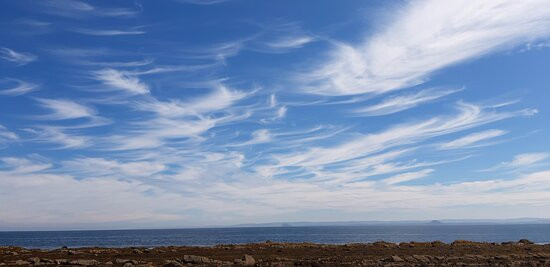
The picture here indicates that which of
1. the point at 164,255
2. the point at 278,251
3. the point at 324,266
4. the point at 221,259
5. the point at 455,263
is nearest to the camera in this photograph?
the point at 324,266

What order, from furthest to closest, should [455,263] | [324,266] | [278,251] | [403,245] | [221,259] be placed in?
1. [403,245]
2. [278,251]
3. [221,259]
4. [455,263]
5. [324,266]

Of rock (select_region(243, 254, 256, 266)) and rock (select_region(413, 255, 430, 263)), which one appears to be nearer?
rock (select_region(243, 254, 256, 266))

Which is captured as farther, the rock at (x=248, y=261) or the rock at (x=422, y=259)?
the rock at (x=422, y=259)

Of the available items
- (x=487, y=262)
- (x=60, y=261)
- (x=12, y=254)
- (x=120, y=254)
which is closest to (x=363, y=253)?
(x=487, y=262)

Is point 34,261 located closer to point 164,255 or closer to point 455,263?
point 164,255

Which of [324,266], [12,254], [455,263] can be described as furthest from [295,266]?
[12,254]

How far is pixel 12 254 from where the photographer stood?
3906 cm

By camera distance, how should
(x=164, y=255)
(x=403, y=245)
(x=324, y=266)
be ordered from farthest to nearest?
(x=403, y=245) < (x=164, y=255) < (x=324, y=266)

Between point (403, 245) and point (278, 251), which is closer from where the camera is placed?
point (278, 251)

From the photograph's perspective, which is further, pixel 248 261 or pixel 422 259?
pixel 422 259

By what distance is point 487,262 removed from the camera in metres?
32.1

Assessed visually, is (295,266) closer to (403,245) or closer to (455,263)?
(455,263)

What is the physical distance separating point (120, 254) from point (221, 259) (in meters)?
9.36

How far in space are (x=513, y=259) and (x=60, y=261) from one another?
2977cm
